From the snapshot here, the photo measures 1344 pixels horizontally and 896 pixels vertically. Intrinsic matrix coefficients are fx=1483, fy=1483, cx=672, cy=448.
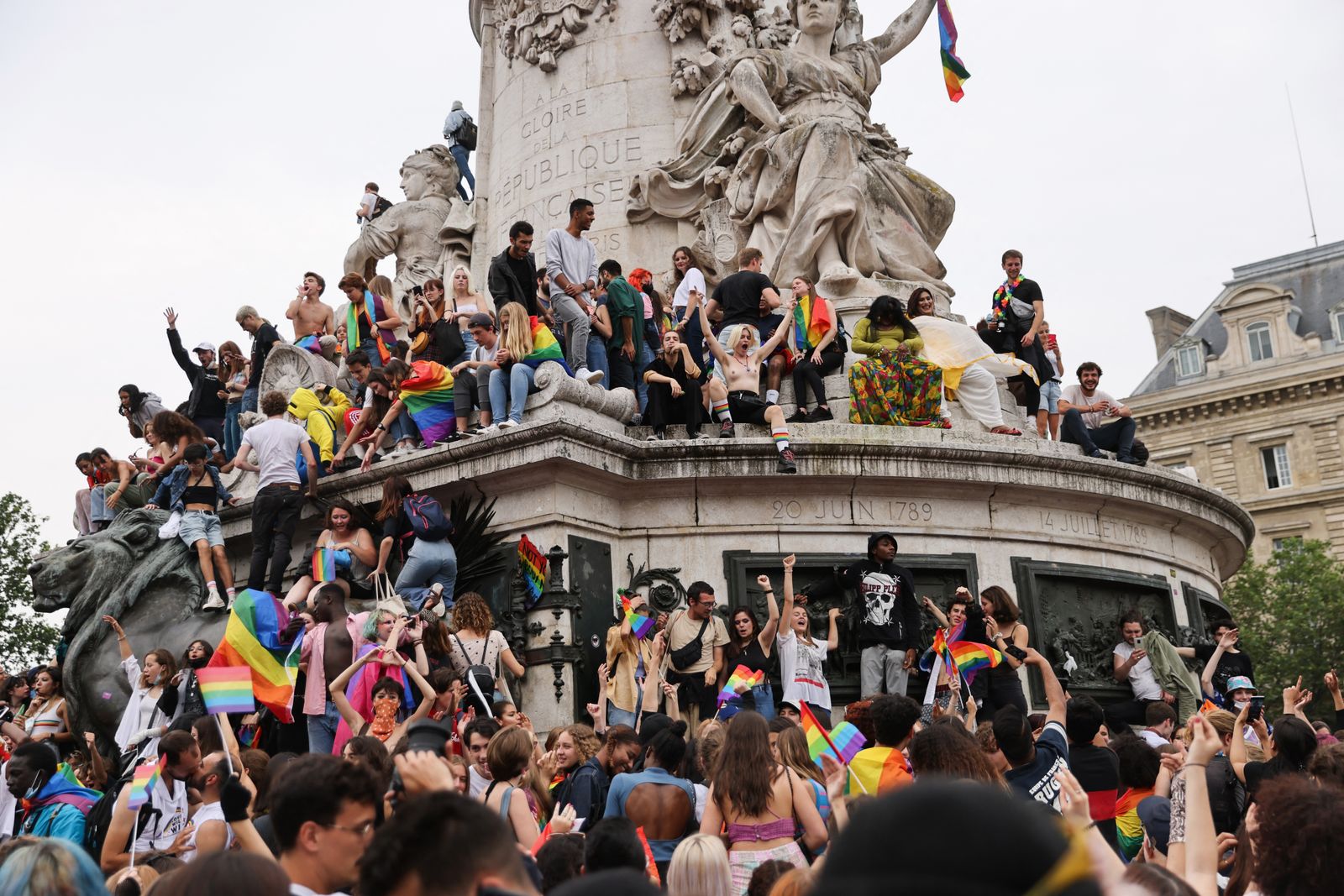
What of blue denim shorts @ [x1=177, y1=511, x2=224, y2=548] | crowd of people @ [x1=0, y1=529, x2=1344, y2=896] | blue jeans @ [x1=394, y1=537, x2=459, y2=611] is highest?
blue denim shorts @ [x1=177, y1=511, x2=224, y2=548]

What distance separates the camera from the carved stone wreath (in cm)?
2016

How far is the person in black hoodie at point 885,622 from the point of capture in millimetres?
12273

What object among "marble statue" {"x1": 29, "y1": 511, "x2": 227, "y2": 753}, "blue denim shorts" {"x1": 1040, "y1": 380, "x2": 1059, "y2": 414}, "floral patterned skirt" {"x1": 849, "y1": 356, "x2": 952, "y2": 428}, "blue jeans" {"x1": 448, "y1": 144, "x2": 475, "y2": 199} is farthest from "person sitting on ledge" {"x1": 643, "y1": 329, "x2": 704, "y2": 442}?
"blue jeans" {"x1": 448, "y1": 144, "x2": 475, "y2": 199}

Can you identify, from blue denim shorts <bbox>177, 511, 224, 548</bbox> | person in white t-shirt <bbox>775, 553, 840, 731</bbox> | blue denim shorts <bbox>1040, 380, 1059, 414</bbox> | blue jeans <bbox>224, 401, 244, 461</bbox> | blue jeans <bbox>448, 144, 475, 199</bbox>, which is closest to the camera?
person in white t-shirt <bbox>775, 553, 840, 731</bbox>

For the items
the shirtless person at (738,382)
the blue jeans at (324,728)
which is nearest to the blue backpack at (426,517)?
the blue jeans at (324,728)

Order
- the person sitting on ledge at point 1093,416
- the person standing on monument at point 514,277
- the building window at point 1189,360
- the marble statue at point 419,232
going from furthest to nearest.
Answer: the building window at point 1189,360 < the marble statue at point 419,232 < the person sitting on ledge at point 1093,416 < the person standing on monument at point 514,277

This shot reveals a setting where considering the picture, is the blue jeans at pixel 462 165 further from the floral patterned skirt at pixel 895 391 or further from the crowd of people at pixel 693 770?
the crowd of people at pixel 693 770

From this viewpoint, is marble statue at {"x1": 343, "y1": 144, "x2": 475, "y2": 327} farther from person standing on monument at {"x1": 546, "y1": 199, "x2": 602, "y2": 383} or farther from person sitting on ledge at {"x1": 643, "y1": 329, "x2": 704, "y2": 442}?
person sitting on ledge at {"x1": 643, "y1": 329, "x2": 704, "y2": 442}

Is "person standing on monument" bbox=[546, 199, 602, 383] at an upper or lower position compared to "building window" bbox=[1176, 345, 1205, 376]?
lower

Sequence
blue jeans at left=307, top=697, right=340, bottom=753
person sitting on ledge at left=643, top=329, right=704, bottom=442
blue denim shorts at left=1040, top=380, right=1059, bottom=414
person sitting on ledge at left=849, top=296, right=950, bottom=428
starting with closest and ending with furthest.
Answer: blue jeans at left=307, top=697, right=340, bottom=753 < person sitting on ledge at left=643, top=329, right=704, bottom=442 < person sitting on ledge at left=849, top=296, right=950, bottom=428 < blue denim shorts at left=1040, top=380, right=1059, bottom=414

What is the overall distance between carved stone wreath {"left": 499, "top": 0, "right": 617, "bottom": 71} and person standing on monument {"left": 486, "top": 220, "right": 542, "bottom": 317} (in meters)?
6.76

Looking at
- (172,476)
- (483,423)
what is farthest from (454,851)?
(172,476)

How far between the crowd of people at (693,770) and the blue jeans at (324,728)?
2 centimetres

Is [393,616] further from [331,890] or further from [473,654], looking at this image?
[331,890]
